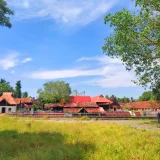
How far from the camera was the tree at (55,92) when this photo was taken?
228 ft

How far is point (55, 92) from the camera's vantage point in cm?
7044

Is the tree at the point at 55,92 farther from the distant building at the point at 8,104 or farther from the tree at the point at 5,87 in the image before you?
the tree at the point at 5,87

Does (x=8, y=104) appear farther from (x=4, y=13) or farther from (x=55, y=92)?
(x=4, y=13)

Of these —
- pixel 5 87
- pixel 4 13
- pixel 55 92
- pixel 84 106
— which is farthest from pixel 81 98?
pixel 4 13

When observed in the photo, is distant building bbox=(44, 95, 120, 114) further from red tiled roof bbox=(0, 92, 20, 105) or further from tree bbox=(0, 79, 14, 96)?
tree bbox=(0, 79, 14, 96)

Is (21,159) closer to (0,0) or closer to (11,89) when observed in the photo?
(0,0)

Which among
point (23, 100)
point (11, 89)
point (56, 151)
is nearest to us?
point (56, 151)

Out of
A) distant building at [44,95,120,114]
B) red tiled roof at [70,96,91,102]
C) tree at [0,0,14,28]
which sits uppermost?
tree at [0,0,14,28]

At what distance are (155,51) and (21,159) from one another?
17833 mm

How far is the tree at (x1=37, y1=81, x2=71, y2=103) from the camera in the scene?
228 ft

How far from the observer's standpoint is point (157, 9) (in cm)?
1802

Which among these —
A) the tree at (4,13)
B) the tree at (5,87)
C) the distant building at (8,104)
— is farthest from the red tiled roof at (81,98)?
the tree at (4,13)

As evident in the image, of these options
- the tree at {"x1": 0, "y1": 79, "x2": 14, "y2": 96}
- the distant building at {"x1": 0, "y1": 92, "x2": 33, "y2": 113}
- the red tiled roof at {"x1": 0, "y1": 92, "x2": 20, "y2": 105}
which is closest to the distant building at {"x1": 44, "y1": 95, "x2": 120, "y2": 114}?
the distant building at {"x1": 0, "y1": 92, "x2": 33, "y2": 113}

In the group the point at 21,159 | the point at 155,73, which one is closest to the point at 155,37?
the point at 155,73
